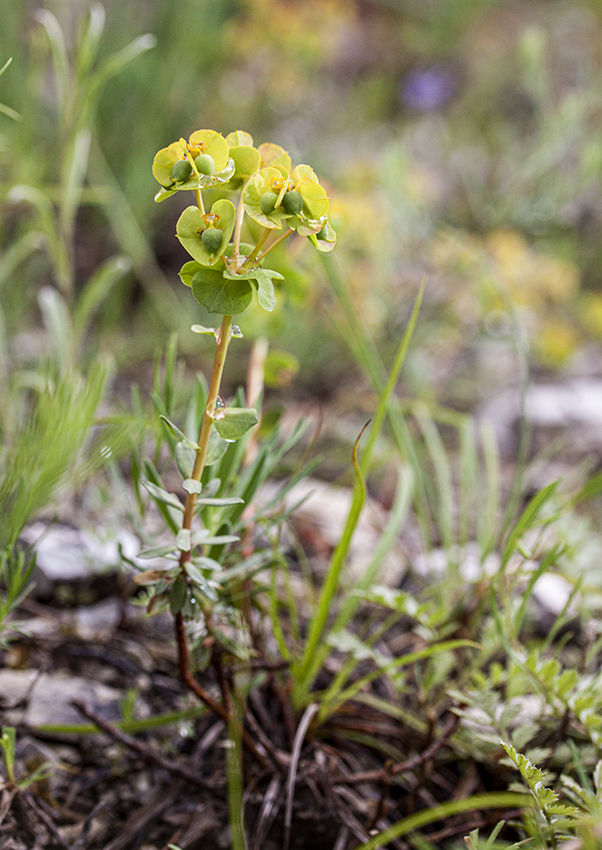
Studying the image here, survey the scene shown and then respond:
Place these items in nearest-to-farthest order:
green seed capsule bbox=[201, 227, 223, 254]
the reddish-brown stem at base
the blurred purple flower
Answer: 1. green seed capsule bbox=[201, 227, 223, 254]
2. the reddish-brown stem at base
3. the blurred purple flower

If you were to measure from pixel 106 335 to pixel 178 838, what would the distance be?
116cm

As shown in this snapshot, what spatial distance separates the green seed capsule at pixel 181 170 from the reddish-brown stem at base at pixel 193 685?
36 centimetres

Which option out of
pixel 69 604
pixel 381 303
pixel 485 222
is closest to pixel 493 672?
pixel 69 604

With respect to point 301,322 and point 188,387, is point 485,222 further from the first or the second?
point 188,387

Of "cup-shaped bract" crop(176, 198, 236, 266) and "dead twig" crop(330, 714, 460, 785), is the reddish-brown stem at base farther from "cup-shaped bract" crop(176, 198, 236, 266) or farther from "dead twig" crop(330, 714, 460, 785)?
"cup-shaped bract" crop(176, 198, 236, 266)

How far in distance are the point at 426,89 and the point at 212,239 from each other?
2704 millimetres

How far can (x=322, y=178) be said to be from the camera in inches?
71.5

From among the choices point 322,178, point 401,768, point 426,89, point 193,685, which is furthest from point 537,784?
point 426,89

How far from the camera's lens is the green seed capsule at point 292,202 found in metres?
0.42

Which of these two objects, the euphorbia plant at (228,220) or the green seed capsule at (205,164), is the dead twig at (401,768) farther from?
the green seed capsule at (205,164)

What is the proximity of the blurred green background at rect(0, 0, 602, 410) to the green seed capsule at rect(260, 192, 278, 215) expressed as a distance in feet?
1.15

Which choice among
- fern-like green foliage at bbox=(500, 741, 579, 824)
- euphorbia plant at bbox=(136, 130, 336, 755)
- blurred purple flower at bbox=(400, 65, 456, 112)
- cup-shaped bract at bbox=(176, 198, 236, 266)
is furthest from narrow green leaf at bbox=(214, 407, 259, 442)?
blurred purple flower at bbox=(400, 65, 456, 112)

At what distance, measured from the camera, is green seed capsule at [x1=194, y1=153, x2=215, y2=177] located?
1.39ft

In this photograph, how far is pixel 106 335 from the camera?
149 centimetres
